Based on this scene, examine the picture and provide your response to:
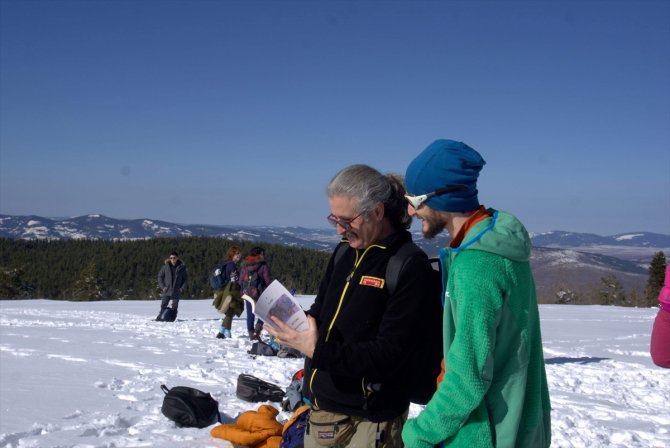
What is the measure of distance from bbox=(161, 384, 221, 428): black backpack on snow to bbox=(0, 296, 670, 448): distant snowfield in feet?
0.27

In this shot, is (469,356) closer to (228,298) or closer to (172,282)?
(228,298)

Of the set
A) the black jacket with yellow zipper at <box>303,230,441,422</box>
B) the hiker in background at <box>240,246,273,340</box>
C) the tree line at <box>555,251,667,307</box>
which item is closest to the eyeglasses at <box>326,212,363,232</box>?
the black jacket with yellow zipper at <box>303,230,441,422</box>

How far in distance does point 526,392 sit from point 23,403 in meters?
5.28

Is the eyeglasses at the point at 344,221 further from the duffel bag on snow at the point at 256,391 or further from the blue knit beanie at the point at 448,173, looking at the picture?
the duffel bag on snow at the point at 256,391

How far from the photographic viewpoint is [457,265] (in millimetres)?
1697

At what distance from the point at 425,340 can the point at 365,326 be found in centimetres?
24

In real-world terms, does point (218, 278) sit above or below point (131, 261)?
above

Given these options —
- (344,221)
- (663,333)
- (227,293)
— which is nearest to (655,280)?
(227,293)

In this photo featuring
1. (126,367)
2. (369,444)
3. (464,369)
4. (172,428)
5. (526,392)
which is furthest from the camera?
(126,367)

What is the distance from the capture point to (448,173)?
1.83 m

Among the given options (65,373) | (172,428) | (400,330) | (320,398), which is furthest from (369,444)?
(65,373)

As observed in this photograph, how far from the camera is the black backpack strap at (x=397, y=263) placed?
2098 mm

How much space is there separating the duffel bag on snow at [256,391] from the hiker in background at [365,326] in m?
3.68

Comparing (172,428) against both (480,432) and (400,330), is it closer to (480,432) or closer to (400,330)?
(400,330)
